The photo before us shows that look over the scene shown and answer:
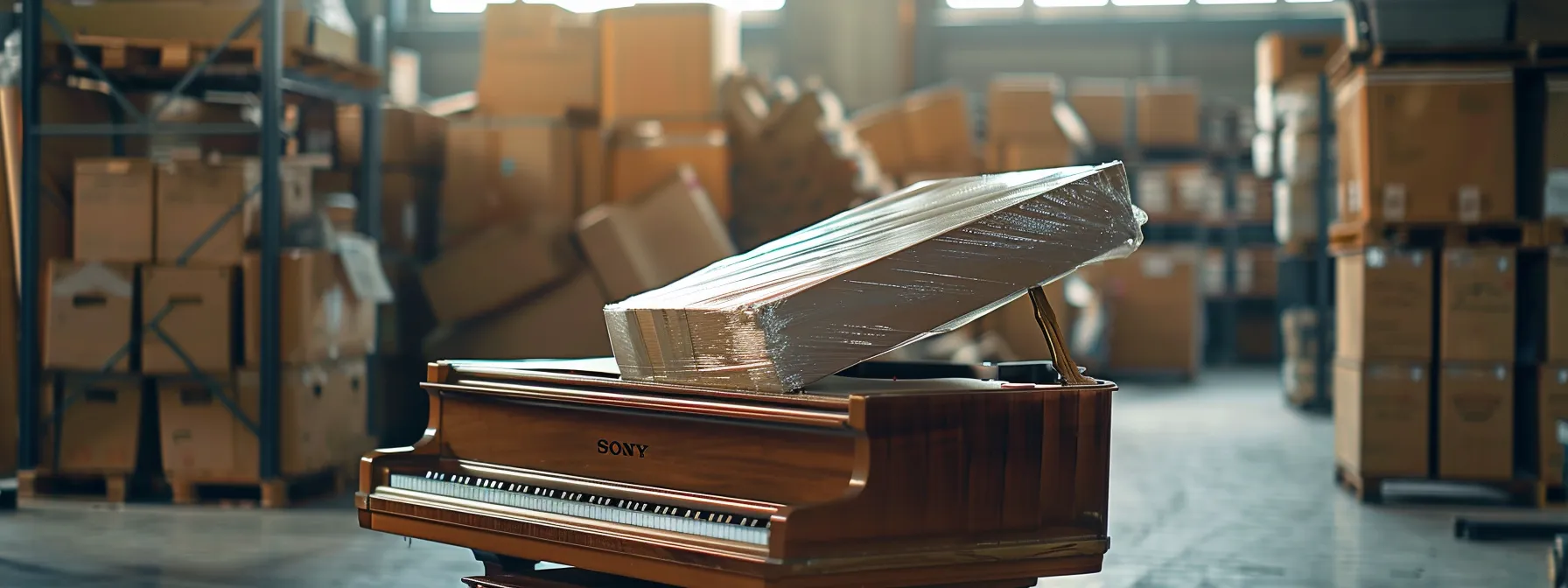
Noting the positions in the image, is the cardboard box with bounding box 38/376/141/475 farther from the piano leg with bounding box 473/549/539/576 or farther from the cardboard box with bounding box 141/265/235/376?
the piano leg with bounding box 473/549/539/576

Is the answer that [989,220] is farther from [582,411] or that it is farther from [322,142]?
[322,142]

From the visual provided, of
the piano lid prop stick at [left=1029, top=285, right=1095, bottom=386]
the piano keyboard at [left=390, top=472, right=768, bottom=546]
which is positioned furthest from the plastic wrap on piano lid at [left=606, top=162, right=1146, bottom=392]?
the piano keyboard at [left=390, top=472, right=768, bottom=546]

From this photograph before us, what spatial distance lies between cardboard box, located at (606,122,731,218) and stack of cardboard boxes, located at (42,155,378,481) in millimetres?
2005

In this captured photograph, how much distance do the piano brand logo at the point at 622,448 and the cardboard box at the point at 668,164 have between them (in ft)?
14.8

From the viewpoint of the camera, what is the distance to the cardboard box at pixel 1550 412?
6.26m

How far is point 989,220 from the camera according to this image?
3021 mm

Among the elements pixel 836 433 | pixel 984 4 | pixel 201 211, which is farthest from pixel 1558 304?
pixel 984 4

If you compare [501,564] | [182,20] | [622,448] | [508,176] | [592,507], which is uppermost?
[182,20]

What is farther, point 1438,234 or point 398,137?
point 398,137

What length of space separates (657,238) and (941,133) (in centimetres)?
534

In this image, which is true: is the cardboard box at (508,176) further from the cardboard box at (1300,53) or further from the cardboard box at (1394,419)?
the cardboard box at (1300,53)

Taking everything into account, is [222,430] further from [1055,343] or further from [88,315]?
[1055,343]

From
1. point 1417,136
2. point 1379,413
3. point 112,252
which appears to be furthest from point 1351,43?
point 112,252

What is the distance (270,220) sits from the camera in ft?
19.7
